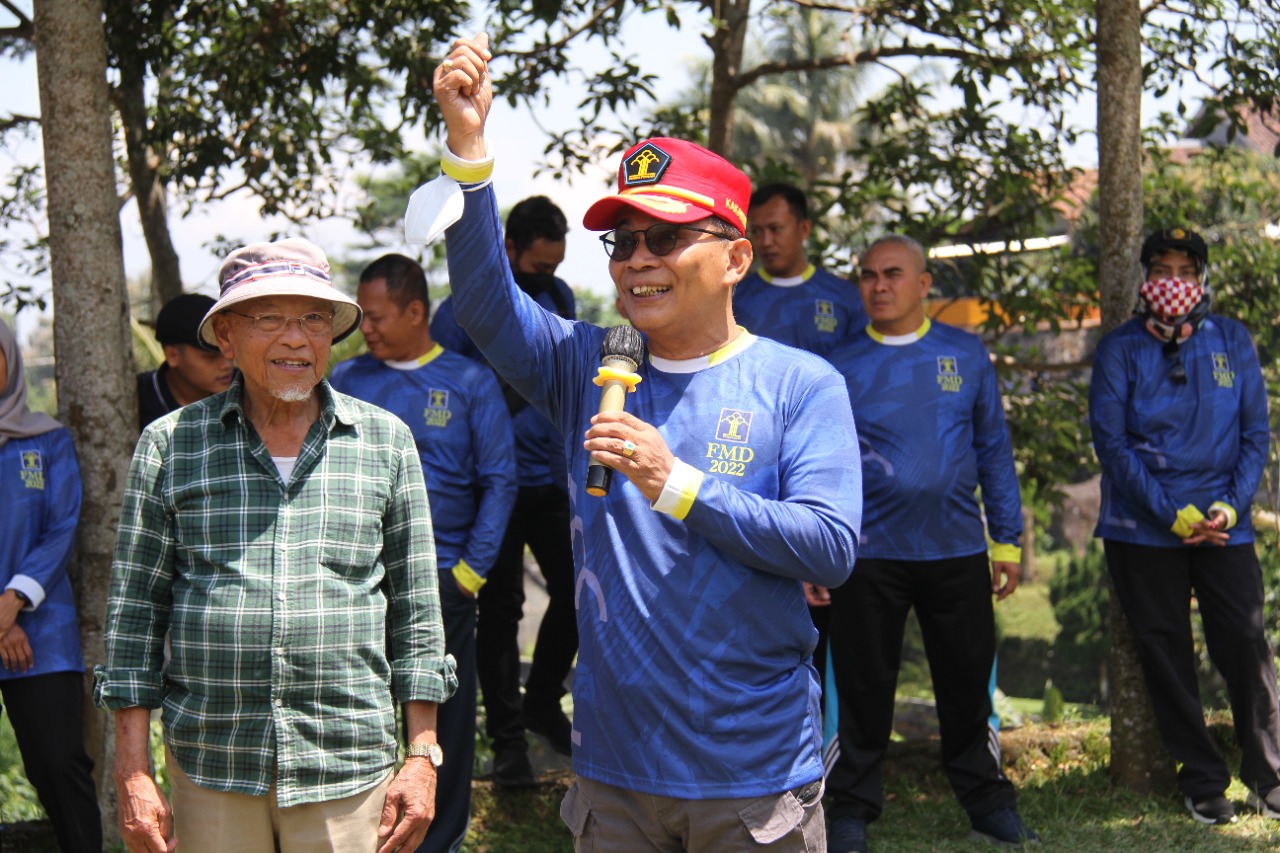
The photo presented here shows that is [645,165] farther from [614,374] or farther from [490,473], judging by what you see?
[490,473]

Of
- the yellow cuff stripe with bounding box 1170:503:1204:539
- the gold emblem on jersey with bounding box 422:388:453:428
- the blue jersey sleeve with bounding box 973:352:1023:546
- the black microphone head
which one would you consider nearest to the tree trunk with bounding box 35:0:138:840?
the gold emblem on jersey with bounding box 422:388:453:428

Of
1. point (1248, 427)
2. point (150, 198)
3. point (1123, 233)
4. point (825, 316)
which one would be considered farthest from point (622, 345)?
point (150, 198)

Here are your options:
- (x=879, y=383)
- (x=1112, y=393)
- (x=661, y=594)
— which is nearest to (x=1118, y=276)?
(x=1112, y=393)

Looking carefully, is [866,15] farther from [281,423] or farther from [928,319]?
[281,423]

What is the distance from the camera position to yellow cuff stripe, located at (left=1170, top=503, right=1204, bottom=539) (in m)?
5.75

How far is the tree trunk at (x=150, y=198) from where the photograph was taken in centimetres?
873

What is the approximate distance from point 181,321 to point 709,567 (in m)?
3.03

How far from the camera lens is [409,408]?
17.6 feet

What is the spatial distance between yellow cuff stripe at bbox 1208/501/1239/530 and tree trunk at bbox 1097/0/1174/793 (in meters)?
0.76

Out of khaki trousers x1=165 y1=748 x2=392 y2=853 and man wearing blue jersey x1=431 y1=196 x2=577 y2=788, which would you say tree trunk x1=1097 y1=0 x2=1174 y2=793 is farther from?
khaki trousers x1=165 y1=748 x2=392 y2=853

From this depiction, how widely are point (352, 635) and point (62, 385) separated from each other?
2.76 metres

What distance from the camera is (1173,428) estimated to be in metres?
5.92

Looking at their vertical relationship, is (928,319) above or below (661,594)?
above

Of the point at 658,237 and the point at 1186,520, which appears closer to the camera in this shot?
the point at 658,237
